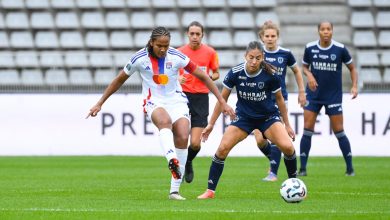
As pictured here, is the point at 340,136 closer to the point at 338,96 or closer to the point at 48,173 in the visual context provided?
the point at 338,96

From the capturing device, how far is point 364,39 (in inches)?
1027

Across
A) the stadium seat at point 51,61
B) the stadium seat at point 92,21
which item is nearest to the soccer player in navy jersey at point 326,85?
the stadium seat at point 51,61

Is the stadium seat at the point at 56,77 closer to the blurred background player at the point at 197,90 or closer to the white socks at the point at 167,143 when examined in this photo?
the blurred background player at the point at 197,90

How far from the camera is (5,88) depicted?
75.0ft

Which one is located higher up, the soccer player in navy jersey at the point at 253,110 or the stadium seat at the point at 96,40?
the soccer player in navy jersey at the point at 253,110

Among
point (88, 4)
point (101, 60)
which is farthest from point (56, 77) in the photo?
point (88, 4)

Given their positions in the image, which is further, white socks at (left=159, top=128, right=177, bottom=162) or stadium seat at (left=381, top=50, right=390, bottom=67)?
stadium seat at (left=381, top=50, right=390, bottom=67)

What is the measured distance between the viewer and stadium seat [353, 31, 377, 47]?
2598 centimetres

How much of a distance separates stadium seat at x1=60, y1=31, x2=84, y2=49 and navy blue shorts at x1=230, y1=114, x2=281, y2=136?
15373 mm

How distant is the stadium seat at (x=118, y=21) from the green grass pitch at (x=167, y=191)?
825cm

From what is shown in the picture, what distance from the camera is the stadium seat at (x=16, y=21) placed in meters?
27.2

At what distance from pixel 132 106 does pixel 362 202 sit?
436 inches

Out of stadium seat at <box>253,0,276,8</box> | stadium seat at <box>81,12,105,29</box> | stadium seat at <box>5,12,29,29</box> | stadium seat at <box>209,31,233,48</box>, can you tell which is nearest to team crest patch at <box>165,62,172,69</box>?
stadium seat at <box>209,31,233,48</box>

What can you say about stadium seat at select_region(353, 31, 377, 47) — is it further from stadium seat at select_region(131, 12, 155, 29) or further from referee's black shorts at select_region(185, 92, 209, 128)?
referee's black shorts at select_region(185, 92, 209, 128)
